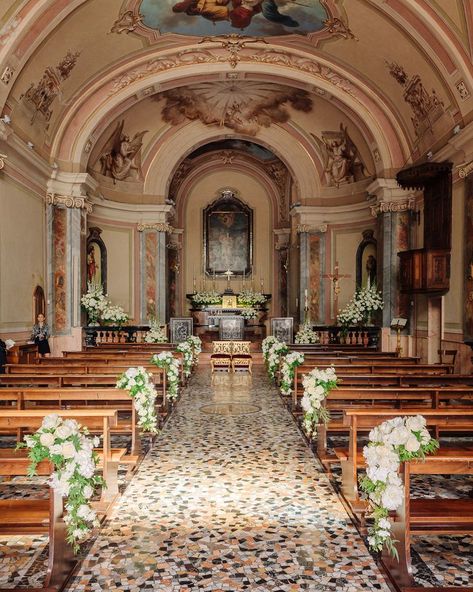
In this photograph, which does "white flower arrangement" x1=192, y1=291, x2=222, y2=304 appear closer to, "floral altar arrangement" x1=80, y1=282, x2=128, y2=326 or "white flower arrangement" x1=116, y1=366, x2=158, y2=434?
"floral altar arrangement" x1=80, y1=282, x2=128, y2=326

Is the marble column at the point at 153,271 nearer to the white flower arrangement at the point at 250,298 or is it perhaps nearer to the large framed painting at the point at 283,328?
the white flower arrangement at the point at 250,298

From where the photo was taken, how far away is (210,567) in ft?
14.2

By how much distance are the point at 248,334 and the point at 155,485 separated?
1711 centimetres

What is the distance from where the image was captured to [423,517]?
4168mm

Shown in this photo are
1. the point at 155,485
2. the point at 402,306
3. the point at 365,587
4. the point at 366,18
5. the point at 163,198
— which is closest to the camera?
the point at 365,587

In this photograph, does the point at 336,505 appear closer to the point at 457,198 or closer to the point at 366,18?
the point at 457,198

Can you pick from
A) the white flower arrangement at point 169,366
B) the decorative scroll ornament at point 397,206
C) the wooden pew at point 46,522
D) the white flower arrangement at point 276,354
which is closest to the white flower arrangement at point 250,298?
the decorative scroll ornament at point 397,206

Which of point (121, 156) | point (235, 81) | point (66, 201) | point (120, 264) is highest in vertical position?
point (235, 81)

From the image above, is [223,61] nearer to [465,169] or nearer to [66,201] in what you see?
[66,201]

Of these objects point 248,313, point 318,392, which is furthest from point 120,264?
point 318,392

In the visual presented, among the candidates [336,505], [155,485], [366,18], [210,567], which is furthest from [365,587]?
[366,18]

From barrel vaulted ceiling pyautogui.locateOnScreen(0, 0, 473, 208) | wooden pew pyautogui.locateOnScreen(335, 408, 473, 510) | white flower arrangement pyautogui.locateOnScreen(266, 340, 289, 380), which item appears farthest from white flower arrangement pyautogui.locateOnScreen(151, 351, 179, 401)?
barrel vaulted ceiling pyautogui.locateOnScreen(0, 0, 473, 208)

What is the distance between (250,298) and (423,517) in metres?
20.4

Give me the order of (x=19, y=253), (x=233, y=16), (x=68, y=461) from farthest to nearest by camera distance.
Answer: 1. (x=233, y=16)
2. (x=19, y=253)
3. (x=68, y=461)
